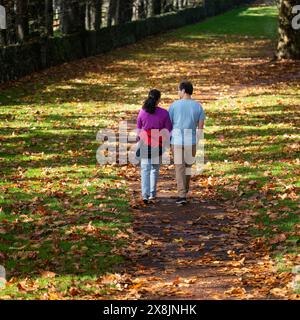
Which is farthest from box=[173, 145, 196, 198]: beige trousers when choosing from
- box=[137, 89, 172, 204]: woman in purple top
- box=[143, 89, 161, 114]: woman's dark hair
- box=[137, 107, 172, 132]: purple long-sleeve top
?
box=[143, 89, 161, 114]: woman's dark hair

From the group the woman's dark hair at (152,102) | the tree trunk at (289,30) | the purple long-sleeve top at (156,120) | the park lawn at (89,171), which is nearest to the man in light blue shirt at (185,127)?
the purple long-sleeve top at (156,120)

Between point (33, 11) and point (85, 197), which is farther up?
point (33, 11)

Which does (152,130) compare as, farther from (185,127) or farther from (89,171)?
(89,171)

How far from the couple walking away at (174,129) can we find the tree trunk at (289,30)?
21.6m

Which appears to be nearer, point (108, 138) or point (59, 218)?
point (59, 218)

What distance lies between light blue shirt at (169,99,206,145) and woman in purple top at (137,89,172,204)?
12 centimetres

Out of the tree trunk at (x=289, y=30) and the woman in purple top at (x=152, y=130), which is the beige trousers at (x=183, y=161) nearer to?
the woman in purple top at (x=152, y=130)

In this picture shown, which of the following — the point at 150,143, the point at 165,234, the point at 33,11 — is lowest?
the point at 165,234

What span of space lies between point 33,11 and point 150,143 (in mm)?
29518

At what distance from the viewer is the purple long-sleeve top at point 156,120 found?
1247 cm

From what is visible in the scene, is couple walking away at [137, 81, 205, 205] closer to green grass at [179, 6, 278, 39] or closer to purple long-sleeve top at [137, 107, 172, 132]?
purple long-sleeve top at [137, 107, 172, 132]

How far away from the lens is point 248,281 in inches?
364
